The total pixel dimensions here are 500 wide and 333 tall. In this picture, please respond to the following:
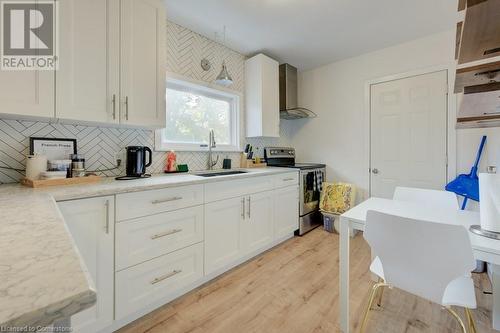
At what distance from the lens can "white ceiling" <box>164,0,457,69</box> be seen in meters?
2.05

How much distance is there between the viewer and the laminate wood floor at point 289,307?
1406 millimetres

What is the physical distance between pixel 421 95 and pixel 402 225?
2.44m

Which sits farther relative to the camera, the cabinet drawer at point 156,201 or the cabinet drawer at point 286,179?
the cabinet drawer at point 286,179

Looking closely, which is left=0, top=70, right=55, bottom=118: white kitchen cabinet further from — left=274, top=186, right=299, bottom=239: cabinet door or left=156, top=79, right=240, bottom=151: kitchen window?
left=274, top=186, right=299, bottom=239: cabinet door

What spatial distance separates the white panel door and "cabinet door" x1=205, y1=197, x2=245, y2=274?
6.74 ft

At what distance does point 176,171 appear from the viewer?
7.39 feet

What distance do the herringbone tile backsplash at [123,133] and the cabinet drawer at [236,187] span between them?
26.5 inches


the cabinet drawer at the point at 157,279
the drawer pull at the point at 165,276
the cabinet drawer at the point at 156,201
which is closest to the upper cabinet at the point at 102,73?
the cabinet drawer at the point at 156,201

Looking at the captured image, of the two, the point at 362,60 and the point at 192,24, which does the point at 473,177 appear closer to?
the point at 362,60

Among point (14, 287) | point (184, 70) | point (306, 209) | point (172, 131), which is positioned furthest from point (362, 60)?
point (14, 287)

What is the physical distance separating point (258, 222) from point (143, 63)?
178 cm

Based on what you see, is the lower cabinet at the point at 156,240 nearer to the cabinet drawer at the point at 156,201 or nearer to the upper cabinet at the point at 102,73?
the cabinet drawer at the point at 156,201

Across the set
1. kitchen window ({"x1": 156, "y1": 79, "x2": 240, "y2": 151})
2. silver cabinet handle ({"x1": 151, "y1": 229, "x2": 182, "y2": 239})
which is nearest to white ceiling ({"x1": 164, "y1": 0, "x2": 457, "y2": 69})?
kitchen window ({"x1": 156, "y1": 79, "x2": 240, "y2": 151})

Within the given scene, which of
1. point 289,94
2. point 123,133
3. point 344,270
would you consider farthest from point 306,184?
Answer: point 123,133
